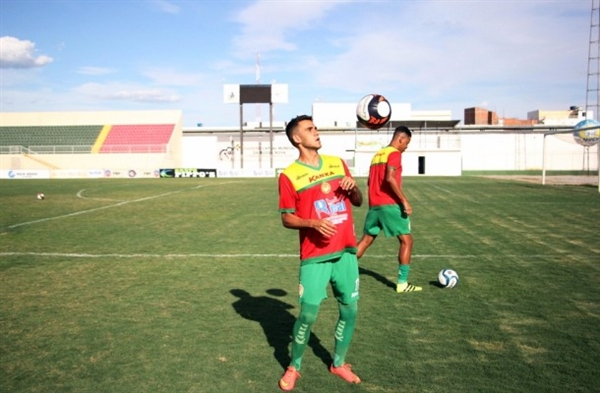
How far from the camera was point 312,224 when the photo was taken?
371 centimetres

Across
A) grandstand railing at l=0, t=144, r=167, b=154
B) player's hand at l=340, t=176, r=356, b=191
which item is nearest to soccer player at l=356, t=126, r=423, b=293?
player's hand at l=340, t=176, r=356, b=191

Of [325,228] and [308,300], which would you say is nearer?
[325,228]

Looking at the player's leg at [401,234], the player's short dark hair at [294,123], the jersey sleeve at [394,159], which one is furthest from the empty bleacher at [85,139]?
the player's short dark hair at [294,123]

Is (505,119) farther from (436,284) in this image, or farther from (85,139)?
(436,284)

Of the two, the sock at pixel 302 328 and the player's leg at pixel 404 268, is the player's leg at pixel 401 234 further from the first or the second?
the sock at pixel 302 328

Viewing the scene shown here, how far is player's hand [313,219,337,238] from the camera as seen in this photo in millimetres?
3662

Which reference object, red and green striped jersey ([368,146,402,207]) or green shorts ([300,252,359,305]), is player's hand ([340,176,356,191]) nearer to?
green shorts ([300,252,359,305])

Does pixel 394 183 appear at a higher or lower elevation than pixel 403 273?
higher

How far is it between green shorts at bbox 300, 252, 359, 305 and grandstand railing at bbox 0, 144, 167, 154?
52.7 metres

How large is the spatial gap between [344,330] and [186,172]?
4634cm

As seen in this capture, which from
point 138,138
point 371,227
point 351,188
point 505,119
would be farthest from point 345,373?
point 505,119

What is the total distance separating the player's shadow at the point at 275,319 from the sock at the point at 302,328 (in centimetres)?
39

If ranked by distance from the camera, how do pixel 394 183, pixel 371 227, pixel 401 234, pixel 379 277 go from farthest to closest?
pixel 379 277 → pixel 371 227 → pixel 401 234 → pixel 394 183

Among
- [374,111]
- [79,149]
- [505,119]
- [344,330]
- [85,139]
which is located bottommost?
[344,330]
